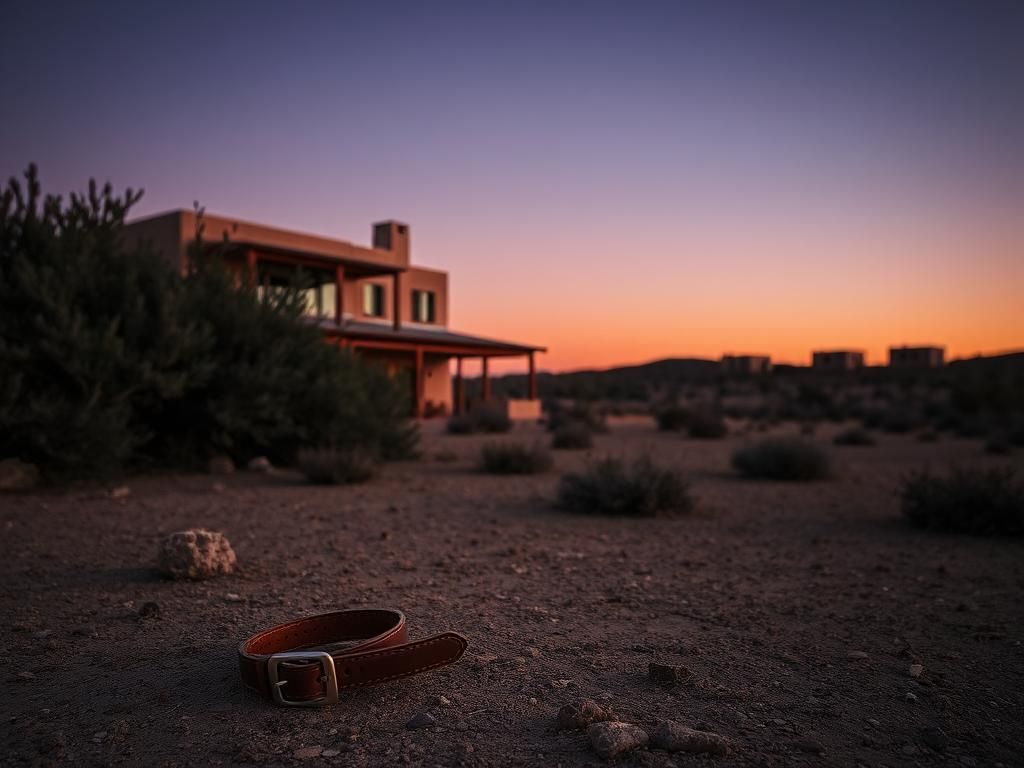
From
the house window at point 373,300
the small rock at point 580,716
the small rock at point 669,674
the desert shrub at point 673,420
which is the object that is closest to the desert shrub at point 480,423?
the desert shrub at point 673,420

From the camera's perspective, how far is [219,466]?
1154 centimetres

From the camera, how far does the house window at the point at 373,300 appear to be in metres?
29.3

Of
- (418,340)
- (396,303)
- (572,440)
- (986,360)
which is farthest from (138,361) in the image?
(986,360)

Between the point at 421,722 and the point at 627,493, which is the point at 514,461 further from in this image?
the point at 421,722

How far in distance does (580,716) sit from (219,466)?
1010cm

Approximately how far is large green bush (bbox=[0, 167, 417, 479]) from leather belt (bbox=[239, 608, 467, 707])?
726cm

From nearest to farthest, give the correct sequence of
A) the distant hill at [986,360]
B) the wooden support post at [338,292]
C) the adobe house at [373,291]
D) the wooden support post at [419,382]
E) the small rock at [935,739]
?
the small rock at [935,739], the adobe house at [373,291], the wooden support post at [338,292], the wooden support post at [419,382], the distant hill at [986,360]

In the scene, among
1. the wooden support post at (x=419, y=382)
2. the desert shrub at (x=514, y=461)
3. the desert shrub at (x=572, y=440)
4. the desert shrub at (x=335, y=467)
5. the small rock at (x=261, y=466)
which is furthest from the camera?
the wooden support post at (x=419, y=382)

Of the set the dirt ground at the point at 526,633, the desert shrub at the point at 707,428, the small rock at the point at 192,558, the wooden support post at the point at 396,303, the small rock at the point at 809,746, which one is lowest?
the dirt ground at the point at 526,633

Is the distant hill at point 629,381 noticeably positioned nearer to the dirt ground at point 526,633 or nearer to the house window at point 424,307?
the house window at point 424,307

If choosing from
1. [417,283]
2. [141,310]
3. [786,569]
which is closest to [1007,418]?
[417,283]

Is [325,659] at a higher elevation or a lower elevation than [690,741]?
higher

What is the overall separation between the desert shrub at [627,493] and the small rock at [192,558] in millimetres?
4480

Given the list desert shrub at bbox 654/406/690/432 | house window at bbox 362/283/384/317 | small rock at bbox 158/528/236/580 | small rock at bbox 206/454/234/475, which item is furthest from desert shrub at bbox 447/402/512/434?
small rock at bbox 158/528/236/580
